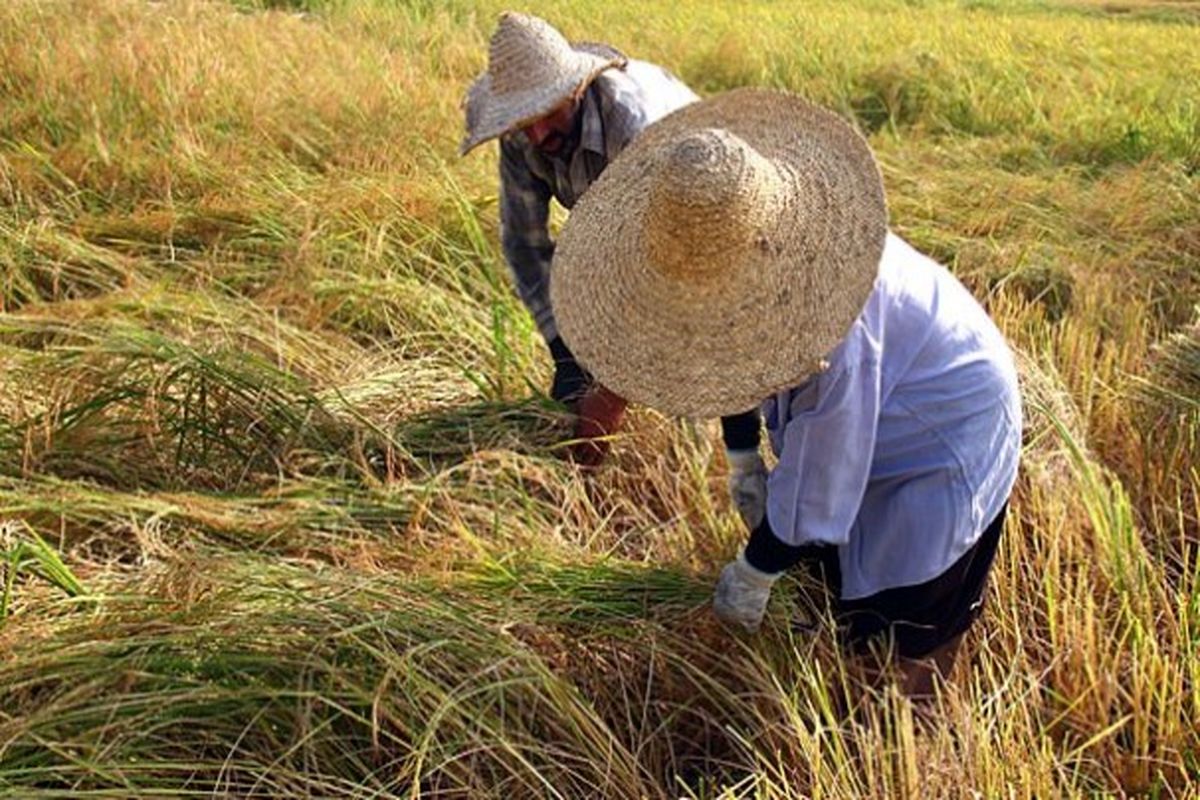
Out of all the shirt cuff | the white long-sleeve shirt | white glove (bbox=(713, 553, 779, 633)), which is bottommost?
white glove (bbox=(713, 553, 779, 633))

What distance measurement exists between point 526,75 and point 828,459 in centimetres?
99

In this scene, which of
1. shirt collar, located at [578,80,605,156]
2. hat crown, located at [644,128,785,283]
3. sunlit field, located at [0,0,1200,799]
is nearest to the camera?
hat crown, located at [644,128,785,283]

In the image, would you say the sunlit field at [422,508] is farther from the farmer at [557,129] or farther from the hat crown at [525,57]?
the hat crown at [525,57]

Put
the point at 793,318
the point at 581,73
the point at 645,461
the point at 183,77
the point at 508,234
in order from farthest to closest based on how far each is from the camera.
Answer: the point at 183,77 → the point at 508,234 → the point at 645,461 → the point at 581,73 → the point at 793,318

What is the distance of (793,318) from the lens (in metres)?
1.28

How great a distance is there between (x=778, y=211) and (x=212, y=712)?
1.03 m

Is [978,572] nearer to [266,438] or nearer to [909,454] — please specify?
[909,454]

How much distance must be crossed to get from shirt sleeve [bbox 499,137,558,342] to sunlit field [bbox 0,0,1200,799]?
0.13 m

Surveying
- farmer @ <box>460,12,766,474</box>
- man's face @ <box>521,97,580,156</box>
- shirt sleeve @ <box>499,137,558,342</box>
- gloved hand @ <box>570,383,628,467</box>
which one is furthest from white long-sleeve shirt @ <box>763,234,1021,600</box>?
shirt sleeve @ <box>499,137,558,342</box>

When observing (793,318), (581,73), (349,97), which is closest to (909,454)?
(793,318)

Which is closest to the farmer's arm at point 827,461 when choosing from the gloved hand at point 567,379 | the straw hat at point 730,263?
the straw hat at point 730,263

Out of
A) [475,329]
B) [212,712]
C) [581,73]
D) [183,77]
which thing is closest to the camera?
[212,712]

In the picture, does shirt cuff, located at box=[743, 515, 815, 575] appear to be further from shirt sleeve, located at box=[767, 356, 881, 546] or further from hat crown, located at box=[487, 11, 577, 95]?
hat crown, located at box=[487, 11, 577, 95]

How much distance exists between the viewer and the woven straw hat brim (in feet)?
6.42
